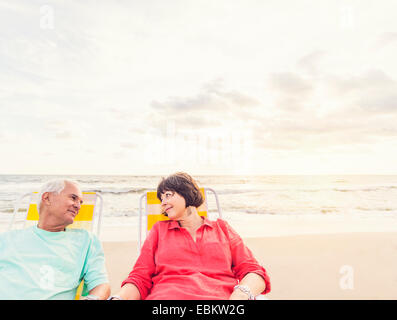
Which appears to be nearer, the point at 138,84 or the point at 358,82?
the point at 358,82

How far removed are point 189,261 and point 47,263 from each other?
0.94 m

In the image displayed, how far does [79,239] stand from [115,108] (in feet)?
57.4

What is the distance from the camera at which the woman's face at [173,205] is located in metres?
1.94

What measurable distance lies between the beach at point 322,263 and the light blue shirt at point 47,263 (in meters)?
1.73

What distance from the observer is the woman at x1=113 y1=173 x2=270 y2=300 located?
1.61m

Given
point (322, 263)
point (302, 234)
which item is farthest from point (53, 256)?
point (302, 234)

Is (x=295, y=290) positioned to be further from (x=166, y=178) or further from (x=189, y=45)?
(x=189, y=45)

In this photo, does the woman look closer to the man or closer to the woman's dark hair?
the woman's dark hair

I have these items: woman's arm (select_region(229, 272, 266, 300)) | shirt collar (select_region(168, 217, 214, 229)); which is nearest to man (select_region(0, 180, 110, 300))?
shirt collar (select_region(168, 217, 214, 229))

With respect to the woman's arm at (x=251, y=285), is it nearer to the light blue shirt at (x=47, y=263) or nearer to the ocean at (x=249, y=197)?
the light blue shirt at (x=47, y=263)

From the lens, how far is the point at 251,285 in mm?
1628

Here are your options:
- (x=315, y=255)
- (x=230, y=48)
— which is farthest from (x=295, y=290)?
(x=230, y=48)
